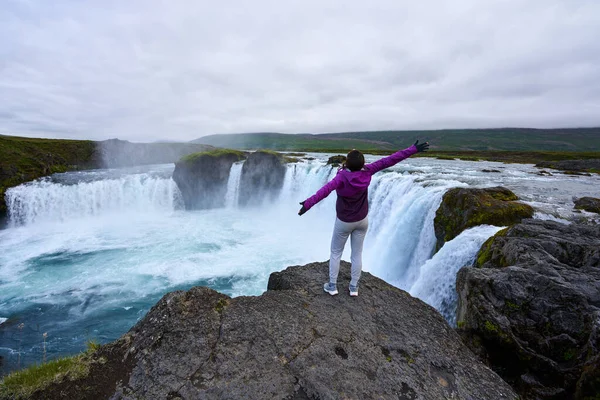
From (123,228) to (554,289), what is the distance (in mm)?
31815

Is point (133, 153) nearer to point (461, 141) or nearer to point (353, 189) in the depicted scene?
point (353, 189)

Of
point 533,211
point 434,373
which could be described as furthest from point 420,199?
point 434,373

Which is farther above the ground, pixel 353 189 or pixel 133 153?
pixel 133 153

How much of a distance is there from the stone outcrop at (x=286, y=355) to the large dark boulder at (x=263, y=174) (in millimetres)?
29615

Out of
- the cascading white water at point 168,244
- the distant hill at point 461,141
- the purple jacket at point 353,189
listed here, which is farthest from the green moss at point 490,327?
the distant hill at point 461,141

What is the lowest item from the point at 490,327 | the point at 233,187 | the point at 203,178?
the point at 233,187

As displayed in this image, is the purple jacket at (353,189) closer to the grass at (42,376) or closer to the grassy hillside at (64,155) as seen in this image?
the grass at (42,376)

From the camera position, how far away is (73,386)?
3.50 meters

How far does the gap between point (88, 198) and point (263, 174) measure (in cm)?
1985

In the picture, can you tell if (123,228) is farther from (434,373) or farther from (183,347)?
(434,373)

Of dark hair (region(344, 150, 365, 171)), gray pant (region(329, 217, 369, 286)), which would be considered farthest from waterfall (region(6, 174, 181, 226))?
dark hair (region(344, 150, 365, 171))

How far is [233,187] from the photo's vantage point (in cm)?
3600

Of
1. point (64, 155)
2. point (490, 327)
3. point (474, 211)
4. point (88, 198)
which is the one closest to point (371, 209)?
point (474, 211)

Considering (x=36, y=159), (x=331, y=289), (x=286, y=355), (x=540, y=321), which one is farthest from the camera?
(x=36, y=159)
